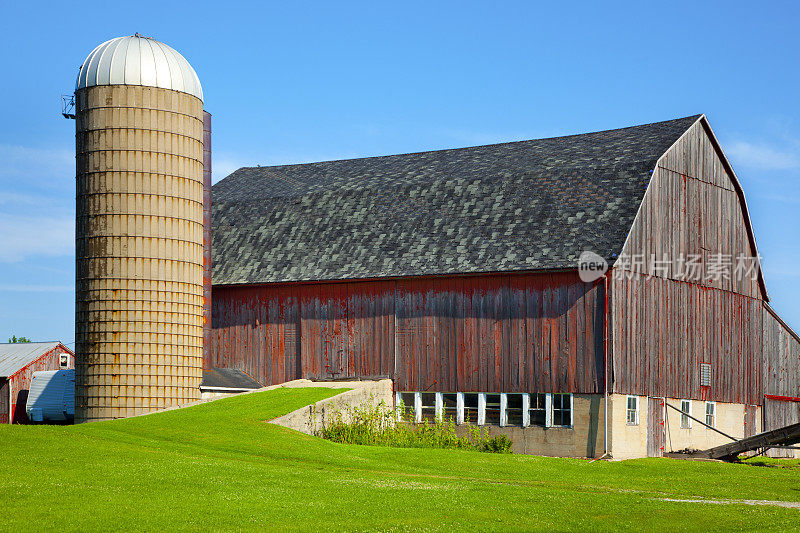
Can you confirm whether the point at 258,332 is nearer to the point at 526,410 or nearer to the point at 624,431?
the point at 526,410

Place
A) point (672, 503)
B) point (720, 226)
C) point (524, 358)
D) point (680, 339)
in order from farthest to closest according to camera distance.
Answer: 1. point (720, 226)
2. point (680, 339)
3. point (524, 358)
4. point (672, 503)

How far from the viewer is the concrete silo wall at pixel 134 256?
38000 millimetres

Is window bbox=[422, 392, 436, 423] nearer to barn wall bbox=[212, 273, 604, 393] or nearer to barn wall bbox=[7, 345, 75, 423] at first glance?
barn wall bbox=[212, 273, 604, 393]

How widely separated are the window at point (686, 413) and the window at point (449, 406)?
27.8 ft

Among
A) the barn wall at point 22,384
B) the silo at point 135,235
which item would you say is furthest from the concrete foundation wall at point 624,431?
the barn wall at point 22,384

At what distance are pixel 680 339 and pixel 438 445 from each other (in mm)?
10554

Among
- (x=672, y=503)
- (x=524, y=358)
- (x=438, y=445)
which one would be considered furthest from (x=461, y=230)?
(x=672, y=503)

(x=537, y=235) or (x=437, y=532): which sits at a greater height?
(x=537, y=235)

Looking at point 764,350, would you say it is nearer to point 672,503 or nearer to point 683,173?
point 683,173

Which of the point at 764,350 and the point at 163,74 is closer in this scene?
the point at 163,74

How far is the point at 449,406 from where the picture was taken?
124ft

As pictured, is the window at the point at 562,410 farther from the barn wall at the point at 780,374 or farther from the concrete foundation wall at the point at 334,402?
the barn wall at the point at 780,374

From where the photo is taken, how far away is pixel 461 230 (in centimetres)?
3888

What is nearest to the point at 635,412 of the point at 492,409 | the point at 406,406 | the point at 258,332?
the point at 492,409
